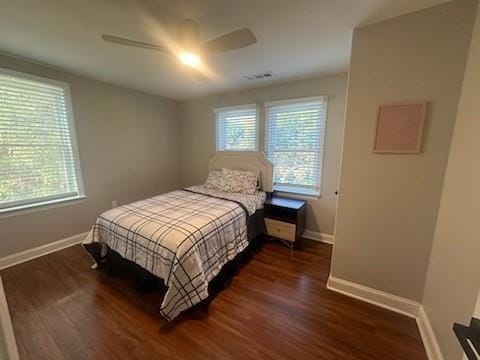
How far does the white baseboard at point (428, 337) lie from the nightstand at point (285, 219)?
1295 mm

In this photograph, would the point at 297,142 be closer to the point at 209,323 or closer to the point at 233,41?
the point at 233,41

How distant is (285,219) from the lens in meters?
2.70

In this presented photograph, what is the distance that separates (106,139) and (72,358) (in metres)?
2.67

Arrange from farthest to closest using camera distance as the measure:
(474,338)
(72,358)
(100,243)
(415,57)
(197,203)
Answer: (197,203)
(100,243)
(415,57)
(72,358)
(474,338)

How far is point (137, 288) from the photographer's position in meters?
1.92

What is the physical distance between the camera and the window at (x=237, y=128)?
337cm

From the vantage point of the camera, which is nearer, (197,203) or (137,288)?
(137,288)

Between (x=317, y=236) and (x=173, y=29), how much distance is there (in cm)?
304

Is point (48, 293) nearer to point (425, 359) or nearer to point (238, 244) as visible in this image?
point (238, 244)

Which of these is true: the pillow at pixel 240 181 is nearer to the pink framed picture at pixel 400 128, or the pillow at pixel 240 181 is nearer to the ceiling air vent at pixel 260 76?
the ceiling air vent at pixel 260 76

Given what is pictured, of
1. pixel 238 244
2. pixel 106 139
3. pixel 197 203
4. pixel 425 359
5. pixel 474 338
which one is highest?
pixel 106 139

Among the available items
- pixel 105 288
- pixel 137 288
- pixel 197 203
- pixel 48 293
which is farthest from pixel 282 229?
pixel 48 293

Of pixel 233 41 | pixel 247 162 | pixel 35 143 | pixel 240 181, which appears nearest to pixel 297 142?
pixel 247 162

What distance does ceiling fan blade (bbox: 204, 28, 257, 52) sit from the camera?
1.32 m
